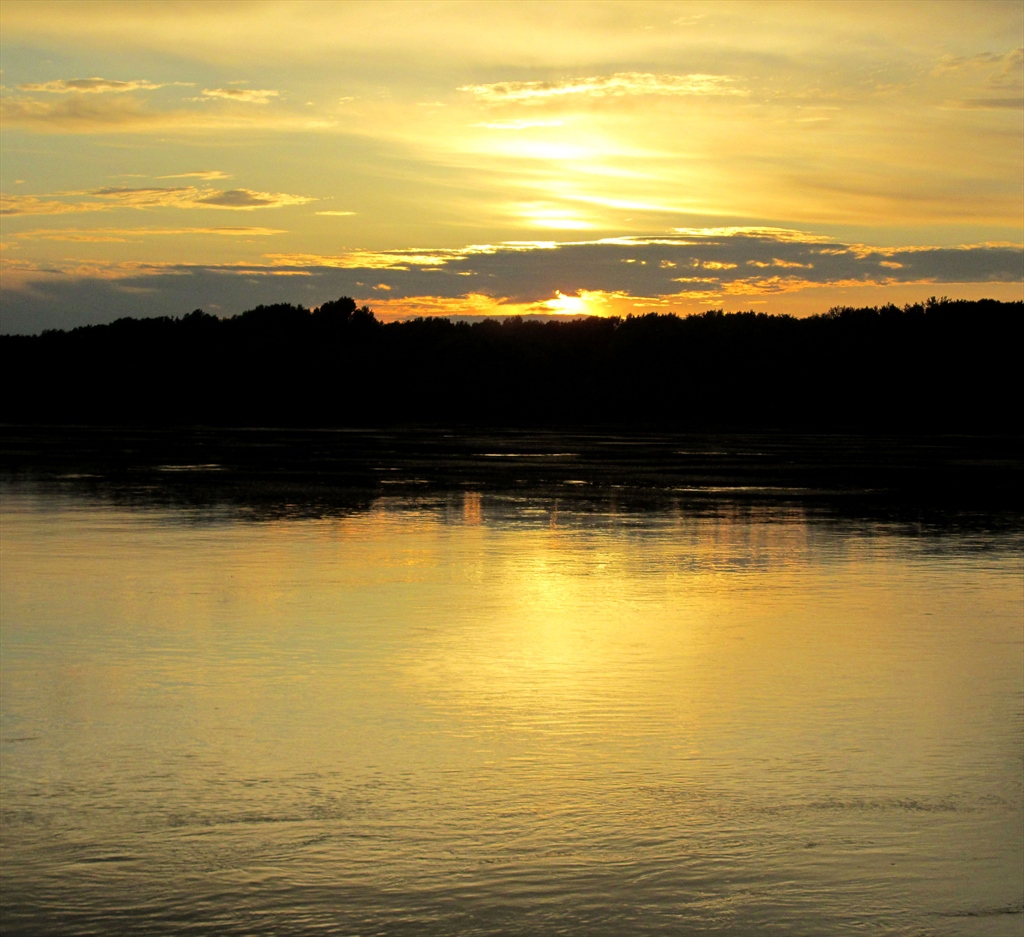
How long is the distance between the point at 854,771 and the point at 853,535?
12.9 meters

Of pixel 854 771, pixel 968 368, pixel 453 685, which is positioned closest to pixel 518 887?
pixel 854 771

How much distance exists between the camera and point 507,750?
8.03 m

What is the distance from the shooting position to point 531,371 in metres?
154

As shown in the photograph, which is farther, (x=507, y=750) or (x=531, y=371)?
(x=531, y=371)

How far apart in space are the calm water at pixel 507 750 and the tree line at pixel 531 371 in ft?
356

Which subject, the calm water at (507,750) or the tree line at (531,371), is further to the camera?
the tree line at (531,371)

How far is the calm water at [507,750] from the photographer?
19.1ft

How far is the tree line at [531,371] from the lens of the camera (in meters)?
127

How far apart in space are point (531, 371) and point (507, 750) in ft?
479

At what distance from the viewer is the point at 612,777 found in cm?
751

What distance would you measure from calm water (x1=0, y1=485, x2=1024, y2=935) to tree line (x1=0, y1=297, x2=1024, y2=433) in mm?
108632

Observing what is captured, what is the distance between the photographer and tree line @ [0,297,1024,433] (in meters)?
127

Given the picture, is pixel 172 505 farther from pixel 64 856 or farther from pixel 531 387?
pixel 531 387

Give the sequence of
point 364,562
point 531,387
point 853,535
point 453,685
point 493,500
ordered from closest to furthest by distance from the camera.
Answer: point 453,685, point 364,562, point 853,535, point 493,500, point 531,387
